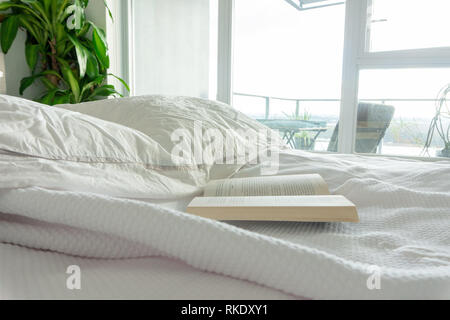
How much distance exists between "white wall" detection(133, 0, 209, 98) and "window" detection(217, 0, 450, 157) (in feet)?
0.84

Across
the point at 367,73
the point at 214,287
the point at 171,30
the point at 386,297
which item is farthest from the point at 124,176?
the point at 171,30

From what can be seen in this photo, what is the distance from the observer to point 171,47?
306 centimetres

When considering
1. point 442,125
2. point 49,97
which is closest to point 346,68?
point 442,125

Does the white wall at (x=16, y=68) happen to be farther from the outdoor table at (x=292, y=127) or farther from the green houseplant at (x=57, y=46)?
the outdoor table at (x=292, y=127)

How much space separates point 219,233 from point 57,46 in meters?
2.32

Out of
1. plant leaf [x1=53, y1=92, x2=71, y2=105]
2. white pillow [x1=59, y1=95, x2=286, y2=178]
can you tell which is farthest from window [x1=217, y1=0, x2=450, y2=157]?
white pillow [x1=59, y1=95, x2=286, y2=178]

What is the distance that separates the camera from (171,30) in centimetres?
304

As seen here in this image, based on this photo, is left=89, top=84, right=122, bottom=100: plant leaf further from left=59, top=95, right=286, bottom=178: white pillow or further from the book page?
the book page

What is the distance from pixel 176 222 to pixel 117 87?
271 cm

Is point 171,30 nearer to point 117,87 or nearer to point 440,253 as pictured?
point 117,87

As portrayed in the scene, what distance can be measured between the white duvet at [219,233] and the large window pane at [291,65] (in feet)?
6.99

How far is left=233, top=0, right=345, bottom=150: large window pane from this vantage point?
8.61 feet

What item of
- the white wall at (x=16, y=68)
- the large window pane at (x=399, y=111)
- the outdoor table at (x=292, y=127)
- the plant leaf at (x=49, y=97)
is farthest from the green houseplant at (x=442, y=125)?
the white wall at (x=16, y=68)

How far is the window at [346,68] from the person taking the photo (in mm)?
2336
